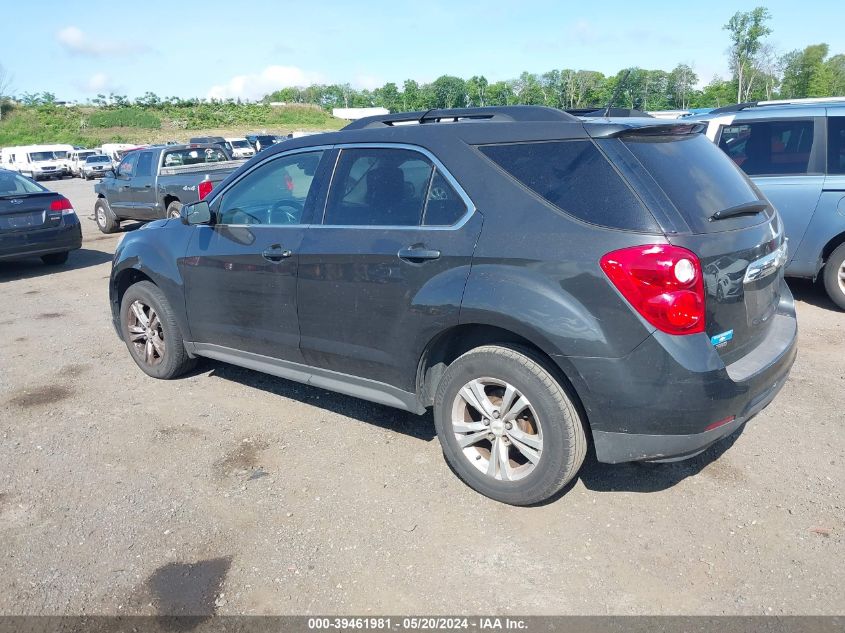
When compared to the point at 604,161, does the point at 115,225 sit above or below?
below

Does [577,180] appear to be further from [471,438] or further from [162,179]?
[162,179]

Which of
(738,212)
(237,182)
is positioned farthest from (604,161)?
(237,182)

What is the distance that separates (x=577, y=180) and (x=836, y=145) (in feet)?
16.2

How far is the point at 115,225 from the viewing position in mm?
14766

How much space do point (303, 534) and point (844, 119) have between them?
6.49 m

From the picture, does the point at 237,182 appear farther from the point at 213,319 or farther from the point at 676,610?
the point at 676,610

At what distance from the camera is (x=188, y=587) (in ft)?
10.1

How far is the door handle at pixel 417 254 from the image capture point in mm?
3571

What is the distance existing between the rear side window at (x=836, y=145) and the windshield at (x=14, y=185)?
10.2 m

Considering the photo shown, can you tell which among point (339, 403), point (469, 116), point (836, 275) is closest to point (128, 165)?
point (339, 403)

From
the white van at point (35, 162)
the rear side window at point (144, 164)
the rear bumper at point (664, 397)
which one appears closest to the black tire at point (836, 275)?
the rear bumper at point (664, 397)

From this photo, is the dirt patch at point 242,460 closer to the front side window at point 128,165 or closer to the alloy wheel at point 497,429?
the alloy wheel at point 497,429

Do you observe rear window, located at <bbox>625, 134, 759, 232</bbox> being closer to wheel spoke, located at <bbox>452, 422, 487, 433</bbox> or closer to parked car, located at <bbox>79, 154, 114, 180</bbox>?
wheel spoke, located at <bbox>452, 422, 487, 433</bbox>

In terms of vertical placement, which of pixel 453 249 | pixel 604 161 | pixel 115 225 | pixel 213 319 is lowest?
pixel 115 225
